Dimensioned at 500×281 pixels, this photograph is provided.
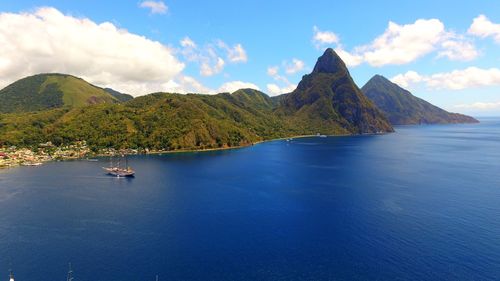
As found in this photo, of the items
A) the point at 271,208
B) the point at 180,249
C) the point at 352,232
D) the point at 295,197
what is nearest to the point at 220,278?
the point at 180,249

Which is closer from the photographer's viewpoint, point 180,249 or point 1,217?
point 180,249

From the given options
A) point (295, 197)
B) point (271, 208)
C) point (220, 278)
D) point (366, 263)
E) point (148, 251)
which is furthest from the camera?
point (295, 197)

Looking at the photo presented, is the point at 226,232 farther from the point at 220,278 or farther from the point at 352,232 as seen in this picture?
the point at 352,232

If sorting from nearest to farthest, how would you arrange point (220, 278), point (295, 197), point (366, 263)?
point (220, 278)
point (366, 263)
point (295, 197)

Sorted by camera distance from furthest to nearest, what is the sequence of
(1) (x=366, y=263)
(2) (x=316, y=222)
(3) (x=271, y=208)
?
(3) (x=271, y=208) < (2) (x=316, y=222) < (1) (x=366, y=263)

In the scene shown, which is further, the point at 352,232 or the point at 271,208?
the point at 271,208

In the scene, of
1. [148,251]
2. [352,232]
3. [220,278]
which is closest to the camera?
[220,278]

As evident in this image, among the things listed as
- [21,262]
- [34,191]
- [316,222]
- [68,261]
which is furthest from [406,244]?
[34,191]

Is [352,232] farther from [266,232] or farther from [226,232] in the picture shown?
[226,232]

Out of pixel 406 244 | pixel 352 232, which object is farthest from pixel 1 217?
pixel 406 244
